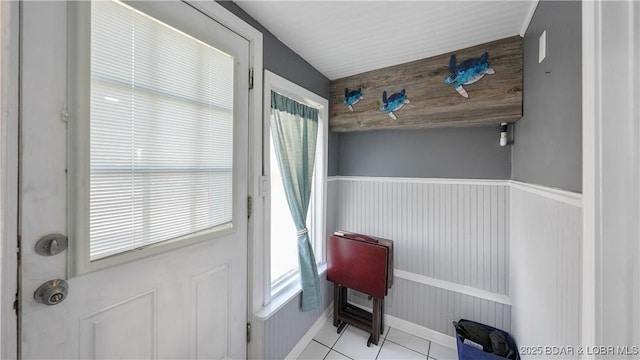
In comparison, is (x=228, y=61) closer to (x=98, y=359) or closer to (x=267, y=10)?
(x=267, y=10)

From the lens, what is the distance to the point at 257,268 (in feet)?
4.54

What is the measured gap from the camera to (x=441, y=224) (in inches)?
74.4

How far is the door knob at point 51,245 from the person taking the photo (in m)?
0.68

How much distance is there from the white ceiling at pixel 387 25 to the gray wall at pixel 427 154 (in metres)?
0.66

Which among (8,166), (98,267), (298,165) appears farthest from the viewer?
(298,165)

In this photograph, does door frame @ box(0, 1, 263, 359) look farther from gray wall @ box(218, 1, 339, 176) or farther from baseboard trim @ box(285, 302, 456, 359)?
baseboard trim @ box(285, 302, 456, 359)

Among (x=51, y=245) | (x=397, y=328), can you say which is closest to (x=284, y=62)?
(x=51, y=245)

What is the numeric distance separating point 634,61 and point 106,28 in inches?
64.5

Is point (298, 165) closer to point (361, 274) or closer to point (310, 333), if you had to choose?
point (361, 274)

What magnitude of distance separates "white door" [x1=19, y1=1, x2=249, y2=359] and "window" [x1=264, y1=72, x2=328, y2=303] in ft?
1.16

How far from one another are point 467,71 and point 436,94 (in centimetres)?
22

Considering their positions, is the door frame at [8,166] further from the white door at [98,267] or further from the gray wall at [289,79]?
the gray wall at [289,79]

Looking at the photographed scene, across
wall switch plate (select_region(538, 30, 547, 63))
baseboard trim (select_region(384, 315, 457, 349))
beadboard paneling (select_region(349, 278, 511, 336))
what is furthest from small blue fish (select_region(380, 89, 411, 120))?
baseboard trim (select_region(384, 315, 457, 349))

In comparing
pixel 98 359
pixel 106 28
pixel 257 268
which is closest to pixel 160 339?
pixel 98 359
